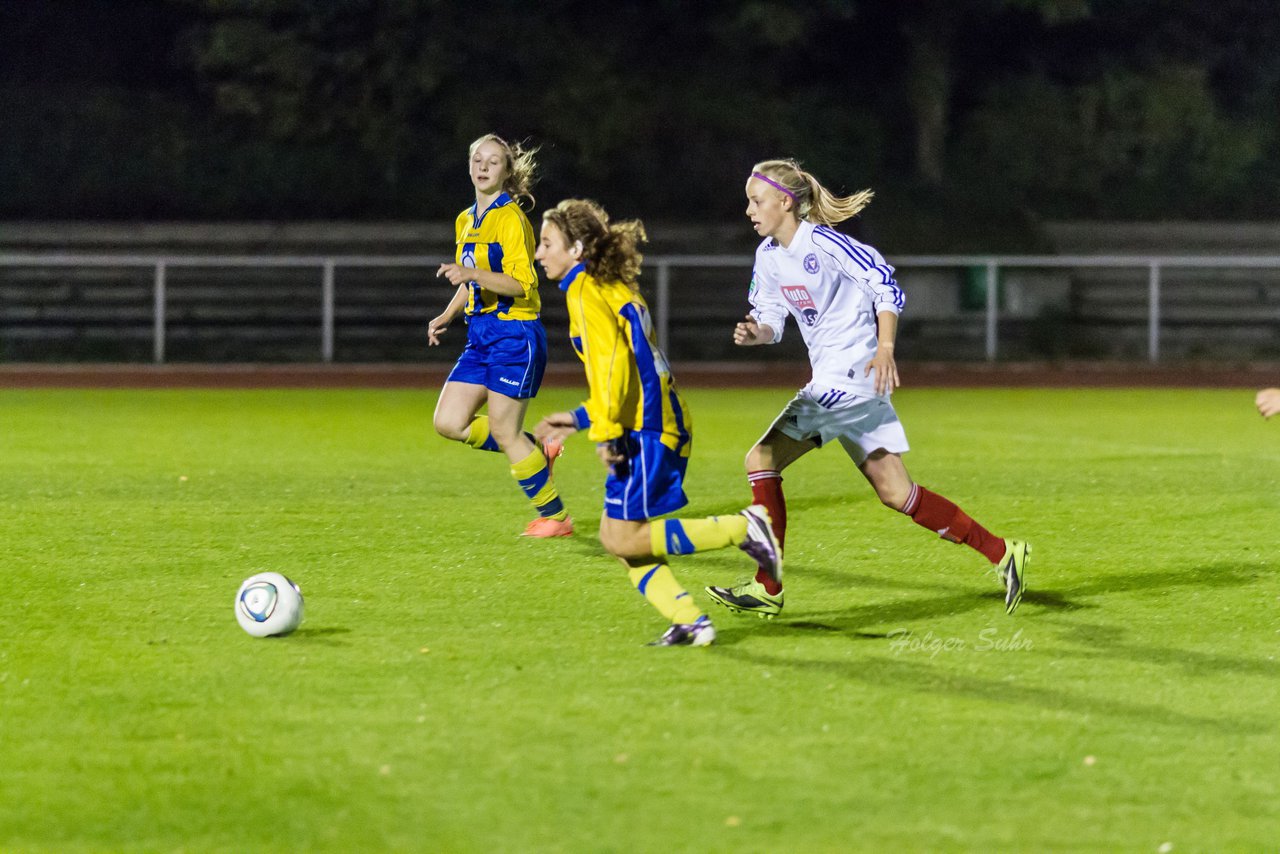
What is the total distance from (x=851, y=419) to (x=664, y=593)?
115 cm

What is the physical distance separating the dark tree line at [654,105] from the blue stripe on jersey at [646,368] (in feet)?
74.6

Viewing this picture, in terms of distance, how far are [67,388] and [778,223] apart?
15559mm

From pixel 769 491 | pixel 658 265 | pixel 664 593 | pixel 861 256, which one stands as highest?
pixel 658 265

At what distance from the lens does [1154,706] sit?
206 inches

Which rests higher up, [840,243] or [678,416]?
[840,243]

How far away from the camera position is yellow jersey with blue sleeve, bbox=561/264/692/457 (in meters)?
5.74

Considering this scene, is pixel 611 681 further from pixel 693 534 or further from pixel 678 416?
pixel 678 416

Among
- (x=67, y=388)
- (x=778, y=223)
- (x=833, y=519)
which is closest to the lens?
(x=778, y=223)

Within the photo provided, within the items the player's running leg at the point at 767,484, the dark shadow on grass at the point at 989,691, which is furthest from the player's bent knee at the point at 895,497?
the dark shadow on grass at the point at 989,691

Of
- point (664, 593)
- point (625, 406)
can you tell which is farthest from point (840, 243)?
point (664, 593)

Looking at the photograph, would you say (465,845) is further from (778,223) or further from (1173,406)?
(1173,406)

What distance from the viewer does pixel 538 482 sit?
8688mm

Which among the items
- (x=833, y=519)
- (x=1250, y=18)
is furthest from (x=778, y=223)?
(x=1250, y=18)

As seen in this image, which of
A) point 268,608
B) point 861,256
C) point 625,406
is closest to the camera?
point 625,406
